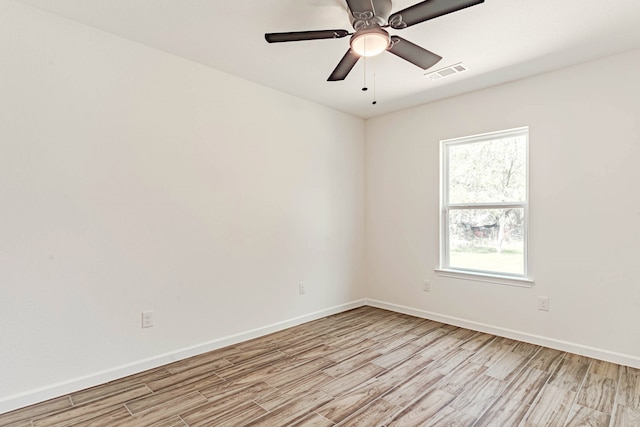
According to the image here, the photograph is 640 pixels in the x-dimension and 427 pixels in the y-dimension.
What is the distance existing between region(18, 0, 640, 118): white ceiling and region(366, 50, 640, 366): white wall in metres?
0.27

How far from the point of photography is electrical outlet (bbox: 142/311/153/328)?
106 inches

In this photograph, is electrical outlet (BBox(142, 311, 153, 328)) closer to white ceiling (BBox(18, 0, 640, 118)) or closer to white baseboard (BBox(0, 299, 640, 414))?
white baseboard (BBox(0, 299, 640, 414))

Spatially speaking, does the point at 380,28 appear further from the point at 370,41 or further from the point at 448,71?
the point at 448,71

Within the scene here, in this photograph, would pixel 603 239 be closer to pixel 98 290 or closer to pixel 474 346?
pixel 474 346

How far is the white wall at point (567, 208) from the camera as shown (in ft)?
9.22

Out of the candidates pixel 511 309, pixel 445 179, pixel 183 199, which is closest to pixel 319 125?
pixel 445 179

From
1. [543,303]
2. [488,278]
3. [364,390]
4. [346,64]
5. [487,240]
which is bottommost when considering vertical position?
[364,390]

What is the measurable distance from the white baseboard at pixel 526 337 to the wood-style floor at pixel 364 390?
8cm

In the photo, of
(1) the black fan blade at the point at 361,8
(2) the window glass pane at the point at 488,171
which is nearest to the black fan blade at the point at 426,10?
(1) the black fan blade at the point at 361,8

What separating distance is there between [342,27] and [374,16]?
608 millimetres

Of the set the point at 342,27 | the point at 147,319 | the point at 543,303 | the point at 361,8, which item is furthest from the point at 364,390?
the point at 342,27

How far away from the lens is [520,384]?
2.49 m

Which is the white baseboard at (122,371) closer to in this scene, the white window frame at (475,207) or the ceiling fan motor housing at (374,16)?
the white window frame at (475,207)

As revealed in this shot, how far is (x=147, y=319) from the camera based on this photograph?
2711 mm
